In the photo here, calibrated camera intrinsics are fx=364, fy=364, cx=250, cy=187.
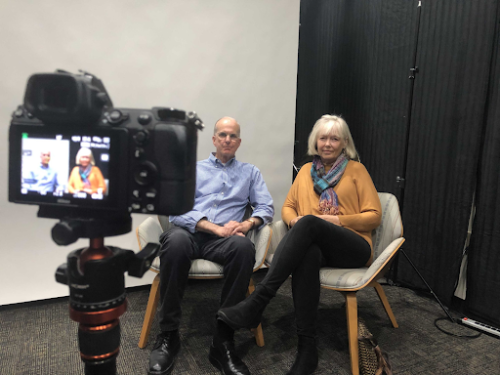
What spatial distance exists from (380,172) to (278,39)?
4.01 ft

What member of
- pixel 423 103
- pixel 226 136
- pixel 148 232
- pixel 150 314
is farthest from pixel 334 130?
pixel 150 314

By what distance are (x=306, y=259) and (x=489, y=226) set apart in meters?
1.12

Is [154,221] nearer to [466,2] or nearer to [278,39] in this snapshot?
[278,39]

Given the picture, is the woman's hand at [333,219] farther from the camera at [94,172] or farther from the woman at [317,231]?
the camera at [94,172]

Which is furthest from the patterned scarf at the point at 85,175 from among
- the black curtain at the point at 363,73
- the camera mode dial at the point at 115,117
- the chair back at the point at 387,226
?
the black curtain at the point at 363,73

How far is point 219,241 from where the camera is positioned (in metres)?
1.78

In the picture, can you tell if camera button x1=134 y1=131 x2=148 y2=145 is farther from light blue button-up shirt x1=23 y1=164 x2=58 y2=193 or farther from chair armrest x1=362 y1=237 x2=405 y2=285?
chair armrest x1=362 y1=237 x2=405 y2=285

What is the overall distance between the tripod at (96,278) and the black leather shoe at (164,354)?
2.60 ft

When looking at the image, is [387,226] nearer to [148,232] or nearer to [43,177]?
[148,232]

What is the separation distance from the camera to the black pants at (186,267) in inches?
63.2

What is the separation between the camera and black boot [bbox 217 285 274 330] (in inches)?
58.1

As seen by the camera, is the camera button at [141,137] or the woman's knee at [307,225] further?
the woman's knee at [307,225]

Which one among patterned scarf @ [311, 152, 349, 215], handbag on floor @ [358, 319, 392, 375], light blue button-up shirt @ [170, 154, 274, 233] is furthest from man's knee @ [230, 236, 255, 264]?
handbag on floor @ [358, 319, 392, 375]

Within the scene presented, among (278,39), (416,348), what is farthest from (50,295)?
(278,39)
